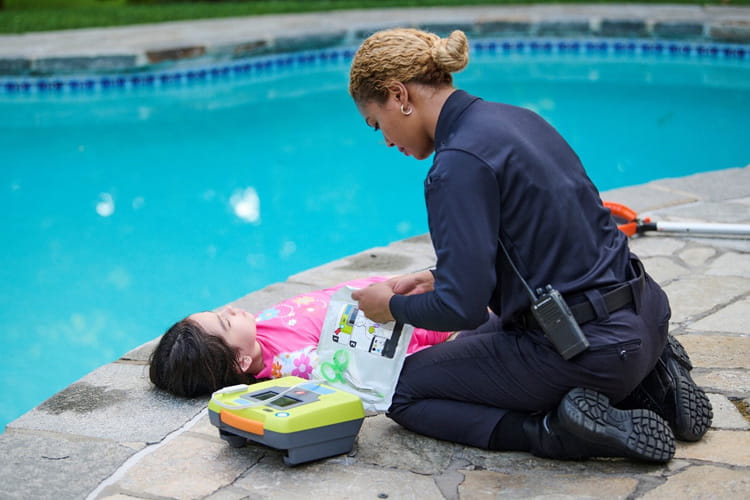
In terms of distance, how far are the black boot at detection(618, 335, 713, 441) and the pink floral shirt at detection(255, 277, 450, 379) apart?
0.78 meters

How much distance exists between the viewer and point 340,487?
225cm

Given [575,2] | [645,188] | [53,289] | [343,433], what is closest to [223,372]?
[343,433]

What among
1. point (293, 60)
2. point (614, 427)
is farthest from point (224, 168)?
point (614, 427)

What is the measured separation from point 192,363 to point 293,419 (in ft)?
2.01

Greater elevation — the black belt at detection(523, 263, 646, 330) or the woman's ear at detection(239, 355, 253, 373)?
the black belt at detection(523, 263, 646, 330)

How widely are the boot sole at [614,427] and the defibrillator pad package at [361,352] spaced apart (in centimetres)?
49

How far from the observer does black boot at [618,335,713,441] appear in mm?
2340

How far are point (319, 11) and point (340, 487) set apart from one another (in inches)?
380

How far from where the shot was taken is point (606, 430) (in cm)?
216

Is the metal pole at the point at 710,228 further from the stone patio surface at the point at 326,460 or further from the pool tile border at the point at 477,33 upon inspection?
the pool tile border at the point at 477,33

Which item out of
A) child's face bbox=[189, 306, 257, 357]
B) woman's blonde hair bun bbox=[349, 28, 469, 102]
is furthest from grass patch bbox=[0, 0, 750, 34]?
woman's blonde hair bun bbox=[349, 28, 469, 102]

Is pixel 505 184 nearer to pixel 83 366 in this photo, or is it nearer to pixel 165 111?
pixel 83 366

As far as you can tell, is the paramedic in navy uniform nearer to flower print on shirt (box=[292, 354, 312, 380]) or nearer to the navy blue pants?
the navy blue pants

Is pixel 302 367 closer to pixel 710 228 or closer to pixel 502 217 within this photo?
pixel 502 217
